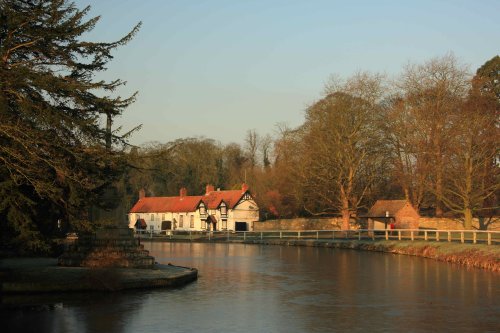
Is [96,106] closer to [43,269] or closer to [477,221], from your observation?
[43,269]

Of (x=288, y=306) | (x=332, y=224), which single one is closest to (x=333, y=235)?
(x=332, y=224)

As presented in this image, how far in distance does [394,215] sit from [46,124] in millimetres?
41144

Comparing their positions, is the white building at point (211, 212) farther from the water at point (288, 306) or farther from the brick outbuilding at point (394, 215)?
the water at point (288, 306)

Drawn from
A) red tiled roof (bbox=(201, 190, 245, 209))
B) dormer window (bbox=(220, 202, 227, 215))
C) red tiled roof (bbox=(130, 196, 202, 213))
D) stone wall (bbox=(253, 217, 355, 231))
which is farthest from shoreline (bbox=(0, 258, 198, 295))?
red tiled roof (bbox=(130, 196, 202, 213))

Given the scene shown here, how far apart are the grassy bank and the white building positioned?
30.2 meters

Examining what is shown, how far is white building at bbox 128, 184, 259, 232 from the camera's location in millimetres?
82062

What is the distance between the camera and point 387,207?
187 ft

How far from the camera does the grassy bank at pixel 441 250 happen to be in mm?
30634

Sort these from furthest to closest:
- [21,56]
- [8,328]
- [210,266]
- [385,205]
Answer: [385,205]
[210,266]
[21,56]
[8,328]

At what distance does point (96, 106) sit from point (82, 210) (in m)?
3.32

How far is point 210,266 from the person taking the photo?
31.3m

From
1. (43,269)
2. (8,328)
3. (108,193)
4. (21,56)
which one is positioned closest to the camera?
(8,328)

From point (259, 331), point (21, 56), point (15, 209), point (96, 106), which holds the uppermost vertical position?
point (21, 56)

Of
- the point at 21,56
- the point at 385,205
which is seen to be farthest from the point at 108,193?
the point at 385,205
